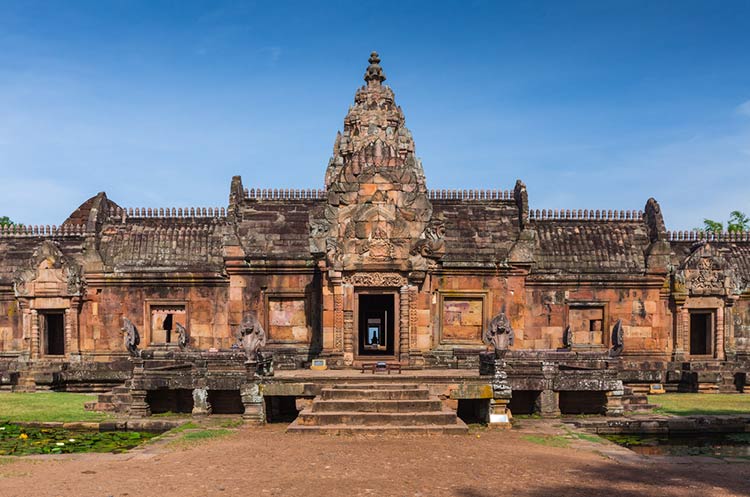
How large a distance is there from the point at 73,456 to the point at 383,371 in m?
7.27

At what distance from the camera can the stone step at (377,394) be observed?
50.5ft

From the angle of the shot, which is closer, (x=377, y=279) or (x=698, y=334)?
(x=377, y=279)

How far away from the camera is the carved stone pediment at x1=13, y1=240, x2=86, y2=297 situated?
2564 cm

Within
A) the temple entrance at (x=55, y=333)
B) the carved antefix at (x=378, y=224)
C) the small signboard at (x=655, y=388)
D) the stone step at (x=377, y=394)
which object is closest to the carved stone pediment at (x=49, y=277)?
the temple entrance at (x=55, y=333)

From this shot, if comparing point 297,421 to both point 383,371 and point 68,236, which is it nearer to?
point 383,371

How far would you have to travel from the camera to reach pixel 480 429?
50.5 feet

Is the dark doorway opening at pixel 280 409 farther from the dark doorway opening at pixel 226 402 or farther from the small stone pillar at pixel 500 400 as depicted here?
the small stone pillar at pixel 500 400

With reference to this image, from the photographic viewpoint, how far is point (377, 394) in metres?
15.4

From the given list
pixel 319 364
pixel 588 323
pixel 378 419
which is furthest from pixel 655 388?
pixel 378 419

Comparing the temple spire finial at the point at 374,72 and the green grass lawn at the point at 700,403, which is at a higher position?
the temple spire finial at the point at 374,72

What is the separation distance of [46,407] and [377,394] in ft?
30.3

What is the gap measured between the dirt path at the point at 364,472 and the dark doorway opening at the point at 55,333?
1535 cm

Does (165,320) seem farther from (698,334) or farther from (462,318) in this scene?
(698,334)

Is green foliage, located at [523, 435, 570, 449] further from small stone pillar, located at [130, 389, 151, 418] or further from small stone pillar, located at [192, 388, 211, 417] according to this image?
small stone pillar, located at [130, 389, 151, 418]
